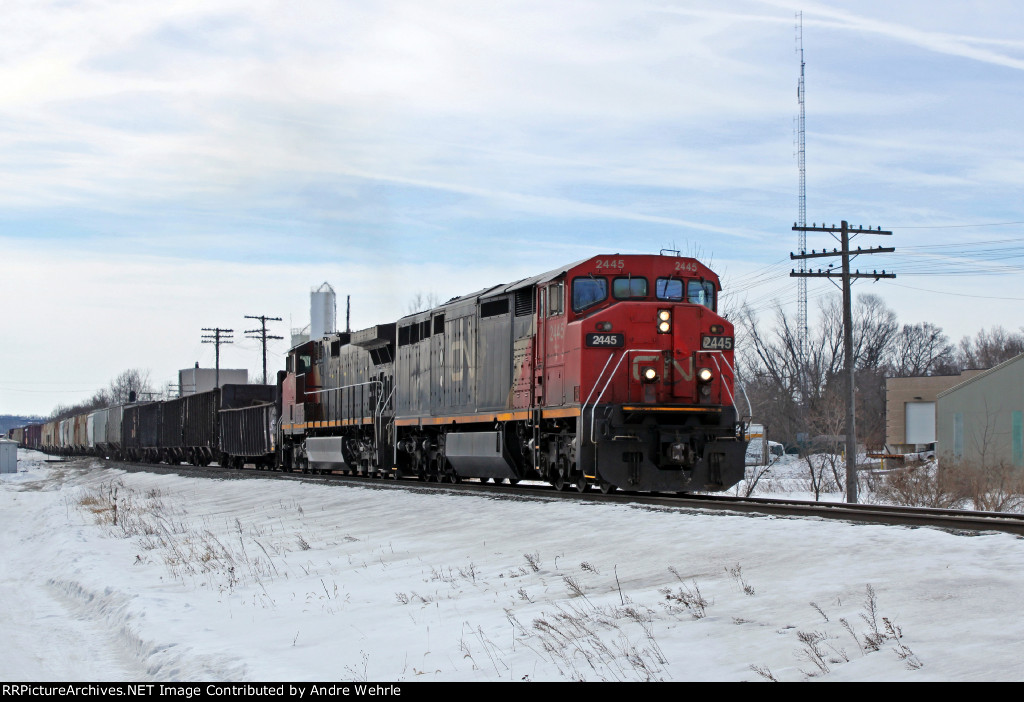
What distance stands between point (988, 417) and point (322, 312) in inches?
1632

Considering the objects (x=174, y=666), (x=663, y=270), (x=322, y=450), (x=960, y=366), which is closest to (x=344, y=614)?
(x=174, y=666)

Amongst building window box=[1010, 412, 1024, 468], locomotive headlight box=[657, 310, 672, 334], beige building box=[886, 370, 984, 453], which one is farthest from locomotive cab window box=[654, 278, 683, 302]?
beige building box=[886, 370, 984, 453]

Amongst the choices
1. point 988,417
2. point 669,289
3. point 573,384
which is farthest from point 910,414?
point 573,384

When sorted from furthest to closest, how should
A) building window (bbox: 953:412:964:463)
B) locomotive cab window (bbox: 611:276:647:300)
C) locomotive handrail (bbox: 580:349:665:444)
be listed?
building window (bbox: 953:412:964:463), locomotive cab window (bbox: 611:276:647:300), locomotive handrail (bbox: 580:349:665:444)

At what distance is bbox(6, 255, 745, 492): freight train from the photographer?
1470 centimetres

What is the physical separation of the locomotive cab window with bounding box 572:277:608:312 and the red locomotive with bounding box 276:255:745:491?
0.7 inches

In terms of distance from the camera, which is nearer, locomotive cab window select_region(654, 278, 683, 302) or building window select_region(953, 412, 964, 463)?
locomotive cab window select_region(654, 278, 683, 302)

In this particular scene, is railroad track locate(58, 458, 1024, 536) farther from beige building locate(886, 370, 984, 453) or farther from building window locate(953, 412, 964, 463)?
beige building locate(886, 370, 984, 453)

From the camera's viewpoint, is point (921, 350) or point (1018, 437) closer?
point (1018, 437)

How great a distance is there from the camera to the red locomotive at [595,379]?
48.1ft

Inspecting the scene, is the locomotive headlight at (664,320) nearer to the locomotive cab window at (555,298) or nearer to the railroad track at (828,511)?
the locomotive cab window at (555,298)

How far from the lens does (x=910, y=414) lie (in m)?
62.1

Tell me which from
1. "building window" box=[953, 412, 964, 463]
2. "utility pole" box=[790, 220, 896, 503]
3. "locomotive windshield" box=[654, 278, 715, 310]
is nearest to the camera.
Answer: "locomotive windshield" box=[654, 278, 715, 310]

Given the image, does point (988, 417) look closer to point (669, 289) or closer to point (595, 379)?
point (669, 289)
